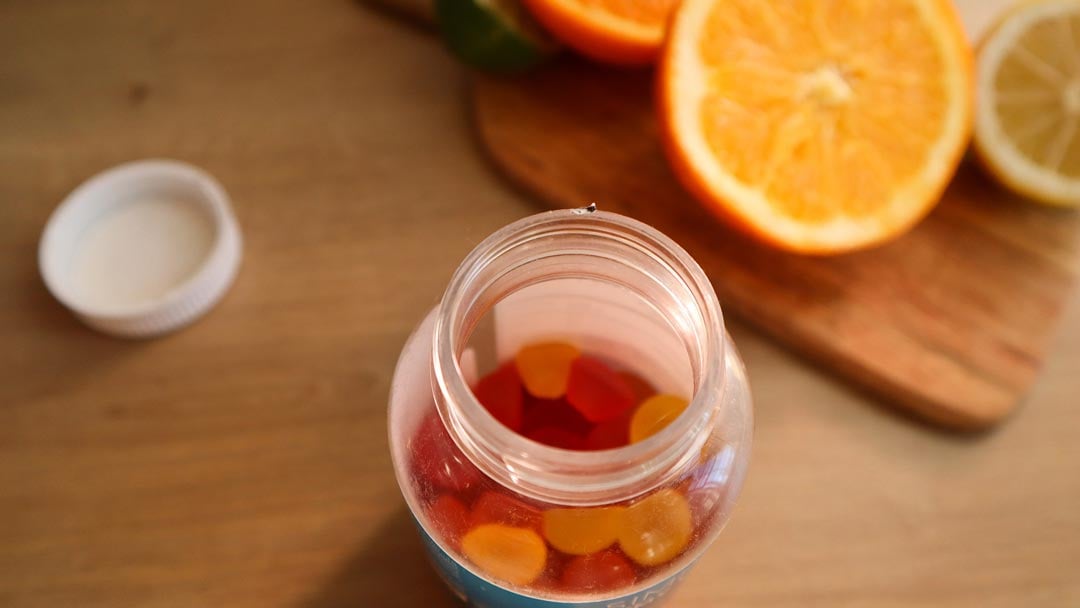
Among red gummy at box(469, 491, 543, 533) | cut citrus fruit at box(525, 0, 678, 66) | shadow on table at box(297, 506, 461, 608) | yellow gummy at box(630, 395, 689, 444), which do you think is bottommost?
shadow on table at box(297, 506, 461, 608)

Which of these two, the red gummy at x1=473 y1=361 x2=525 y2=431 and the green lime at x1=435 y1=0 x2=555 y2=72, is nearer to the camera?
the red gummy at x1=473 y1=361 x2=525 y2=431

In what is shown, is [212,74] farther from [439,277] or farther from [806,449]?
[806,449]

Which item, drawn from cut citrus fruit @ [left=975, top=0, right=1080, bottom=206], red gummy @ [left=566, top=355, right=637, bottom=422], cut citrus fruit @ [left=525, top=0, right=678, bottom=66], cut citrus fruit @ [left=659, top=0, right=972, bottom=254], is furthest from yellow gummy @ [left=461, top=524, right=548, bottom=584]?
cut citrus fruit @ [left=975, top=0, right=1080, bottom=206]

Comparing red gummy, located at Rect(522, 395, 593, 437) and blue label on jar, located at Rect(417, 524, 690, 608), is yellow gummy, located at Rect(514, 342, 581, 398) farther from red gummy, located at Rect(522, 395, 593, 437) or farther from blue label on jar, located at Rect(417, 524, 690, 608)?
blue label on jar, located at Rect(417, 524, 690, 608)

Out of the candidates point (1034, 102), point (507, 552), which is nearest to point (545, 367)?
point (507, 552)

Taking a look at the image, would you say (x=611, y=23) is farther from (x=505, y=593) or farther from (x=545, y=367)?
(x=505, y=593)

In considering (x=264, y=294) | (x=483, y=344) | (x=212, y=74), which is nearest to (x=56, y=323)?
(x=264, y=294)
